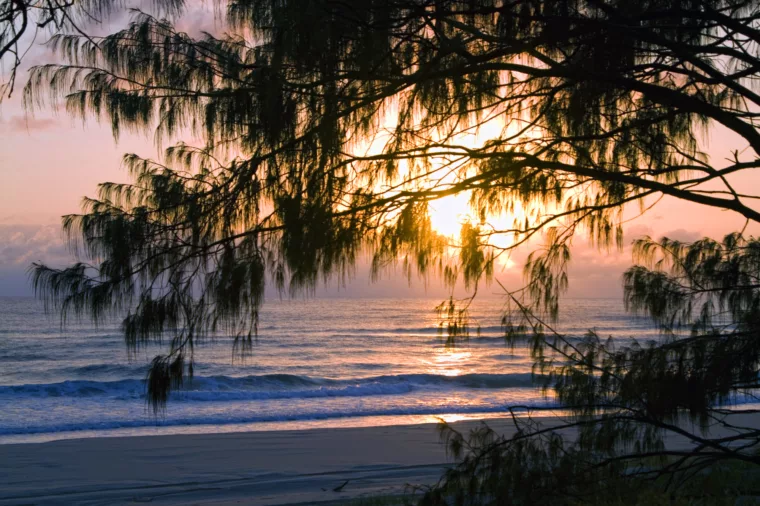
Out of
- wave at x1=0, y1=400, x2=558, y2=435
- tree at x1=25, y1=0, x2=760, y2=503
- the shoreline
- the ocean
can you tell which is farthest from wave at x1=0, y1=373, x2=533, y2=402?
tree at x1=25, y1=0, x2=760, y2=503

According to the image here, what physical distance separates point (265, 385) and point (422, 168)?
43.3ft

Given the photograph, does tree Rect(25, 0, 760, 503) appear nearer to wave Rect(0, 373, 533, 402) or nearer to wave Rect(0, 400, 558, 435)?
wave Rect(0, 400, 558, 435)

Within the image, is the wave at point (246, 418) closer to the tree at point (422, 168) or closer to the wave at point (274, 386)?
the wave at point (274, 386)

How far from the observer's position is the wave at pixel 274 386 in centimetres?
1398

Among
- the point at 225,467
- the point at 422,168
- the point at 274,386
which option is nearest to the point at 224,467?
the point at 225,467

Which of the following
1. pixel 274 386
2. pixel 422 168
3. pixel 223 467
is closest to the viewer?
pixel 422 168

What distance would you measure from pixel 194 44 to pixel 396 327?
29.4m

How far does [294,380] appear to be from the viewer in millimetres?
16391

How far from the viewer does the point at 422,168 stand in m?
3.33

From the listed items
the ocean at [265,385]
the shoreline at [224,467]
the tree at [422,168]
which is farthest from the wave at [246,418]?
the tree at [422,168]

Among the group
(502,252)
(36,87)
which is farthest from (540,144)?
(36,87)

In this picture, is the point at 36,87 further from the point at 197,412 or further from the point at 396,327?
the point at 396,327

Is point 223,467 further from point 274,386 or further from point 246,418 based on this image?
point 274,386

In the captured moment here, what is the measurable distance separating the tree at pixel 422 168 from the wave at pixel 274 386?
10665 millimetres
